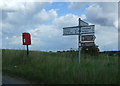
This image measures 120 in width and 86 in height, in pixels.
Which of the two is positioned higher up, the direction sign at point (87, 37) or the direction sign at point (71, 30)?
the direction sign at point (71, 30)

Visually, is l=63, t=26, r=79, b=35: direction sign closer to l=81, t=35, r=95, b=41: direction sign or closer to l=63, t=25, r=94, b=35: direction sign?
l=63, t=25, r=94, b=35: direction sign

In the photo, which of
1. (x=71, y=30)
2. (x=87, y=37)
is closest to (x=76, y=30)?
(x=71, y=30)

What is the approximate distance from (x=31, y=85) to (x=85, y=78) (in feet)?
8.00

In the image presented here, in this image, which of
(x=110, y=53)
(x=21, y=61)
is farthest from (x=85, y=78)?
(x=110, y=53)

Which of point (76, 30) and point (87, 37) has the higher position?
point (76, 30)

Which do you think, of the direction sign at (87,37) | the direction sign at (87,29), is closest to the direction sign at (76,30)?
the direction sign at (87,29)

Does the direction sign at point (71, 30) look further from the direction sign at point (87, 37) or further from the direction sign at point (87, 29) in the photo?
the direction sign at point (87, 37)

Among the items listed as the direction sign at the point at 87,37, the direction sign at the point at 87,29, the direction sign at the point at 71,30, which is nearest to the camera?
the direction sign at the point at 87,37

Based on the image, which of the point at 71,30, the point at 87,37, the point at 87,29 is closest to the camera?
the point at 87,37

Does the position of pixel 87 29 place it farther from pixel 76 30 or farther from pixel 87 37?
pixel 76 30

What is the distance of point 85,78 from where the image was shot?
604 cm

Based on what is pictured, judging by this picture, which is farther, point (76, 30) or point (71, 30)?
point (71, 30)

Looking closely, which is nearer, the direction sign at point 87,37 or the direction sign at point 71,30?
the direction sign at point 87,37

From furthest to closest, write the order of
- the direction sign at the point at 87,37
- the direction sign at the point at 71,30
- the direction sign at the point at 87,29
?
the direction sign at the point at 71,30, the direction sign at the point at 87,29, the direction sign at the point at 87,37
